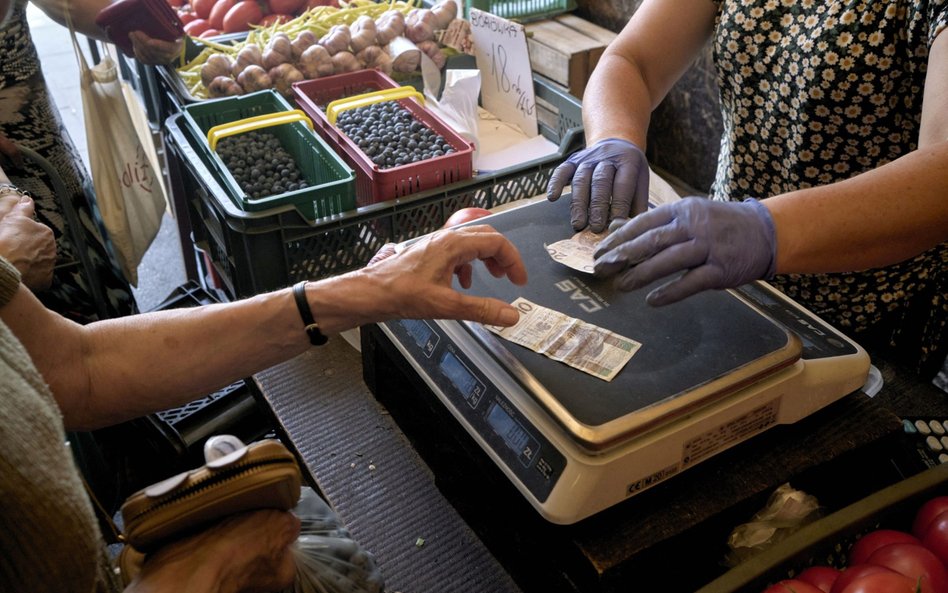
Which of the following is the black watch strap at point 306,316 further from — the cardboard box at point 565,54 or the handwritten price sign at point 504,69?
the cardboard box at point 565,54

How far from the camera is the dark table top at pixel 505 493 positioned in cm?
90

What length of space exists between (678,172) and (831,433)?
2036 millimetres

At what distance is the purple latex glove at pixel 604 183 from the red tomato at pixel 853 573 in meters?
0.56

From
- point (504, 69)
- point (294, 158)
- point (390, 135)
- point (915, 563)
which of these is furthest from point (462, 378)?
point (504, 69)

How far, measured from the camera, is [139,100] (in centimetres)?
279

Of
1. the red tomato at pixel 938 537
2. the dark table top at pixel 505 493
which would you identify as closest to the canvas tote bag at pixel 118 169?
the dark table top at pixel 505 493

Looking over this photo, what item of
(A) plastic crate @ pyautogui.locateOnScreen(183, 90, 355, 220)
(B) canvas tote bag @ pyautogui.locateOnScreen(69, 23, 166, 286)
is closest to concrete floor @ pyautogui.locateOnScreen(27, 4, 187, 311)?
(B) canvas tote bag @ pyautogui.locateOnScreen(69, 23, 166, 286)

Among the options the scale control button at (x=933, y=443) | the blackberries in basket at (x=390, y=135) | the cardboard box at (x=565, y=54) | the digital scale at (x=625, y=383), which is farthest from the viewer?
the cardboard box at (x=565, y=54)

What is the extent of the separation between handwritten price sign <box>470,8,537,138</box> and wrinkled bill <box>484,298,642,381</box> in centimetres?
117

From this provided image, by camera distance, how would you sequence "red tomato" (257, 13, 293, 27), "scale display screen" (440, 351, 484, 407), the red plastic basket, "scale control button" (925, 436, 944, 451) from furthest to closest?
"red tomato" (257, 13, 293, 27), the red plastic basket, "scale control button" (925, 436, 944, 451), "scale display screen" (440, 351, 484, 407)

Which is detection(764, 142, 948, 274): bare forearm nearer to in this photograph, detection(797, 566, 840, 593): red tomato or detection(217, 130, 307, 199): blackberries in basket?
detection(797, 566, 840, 593): red tomato

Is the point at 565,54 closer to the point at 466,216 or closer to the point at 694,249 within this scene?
the point at 466,216

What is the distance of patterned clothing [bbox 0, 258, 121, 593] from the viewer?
2.15ft

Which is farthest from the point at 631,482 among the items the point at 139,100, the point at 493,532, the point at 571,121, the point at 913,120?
the point at 139,100
